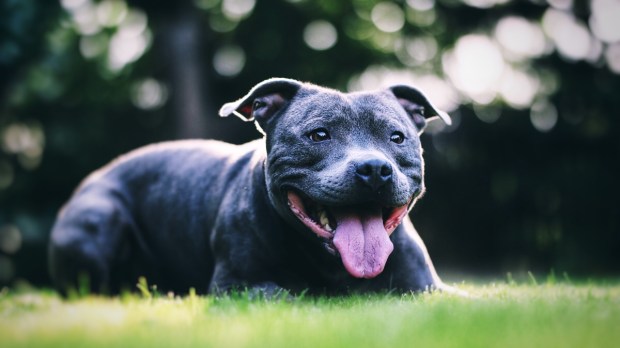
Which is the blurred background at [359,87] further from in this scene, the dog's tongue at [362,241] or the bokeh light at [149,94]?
the dog's tongue at [362,241]

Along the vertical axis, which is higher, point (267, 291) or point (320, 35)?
point (320, 35)

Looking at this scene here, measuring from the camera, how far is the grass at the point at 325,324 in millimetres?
3066

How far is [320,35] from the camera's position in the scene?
17078 millimetres

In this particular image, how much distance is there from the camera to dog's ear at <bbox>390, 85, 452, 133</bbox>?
18.6 feet

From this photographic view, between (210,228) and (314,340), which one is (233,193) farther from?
(314,340)

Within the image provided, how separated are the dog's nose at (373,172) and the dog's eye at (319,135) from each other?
1.67 ft

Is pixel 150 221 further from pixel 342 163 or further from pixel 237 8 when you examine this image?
pixel 237 8

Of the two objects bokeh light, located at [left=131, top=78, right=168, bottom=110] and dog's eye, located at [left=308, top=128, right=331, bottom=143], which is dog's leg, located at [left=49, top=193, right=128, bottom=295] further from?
bokeh light, located at [left=131, top=78, right=168, bottom=110]

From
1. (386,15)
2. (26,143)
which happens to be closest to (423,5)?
(386,15)

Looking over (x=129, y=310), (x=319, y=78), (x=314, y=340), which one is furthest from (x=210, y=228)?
(x=319, y=78)

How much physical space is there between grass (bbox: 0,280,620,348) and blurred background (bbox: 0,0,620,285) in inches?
329

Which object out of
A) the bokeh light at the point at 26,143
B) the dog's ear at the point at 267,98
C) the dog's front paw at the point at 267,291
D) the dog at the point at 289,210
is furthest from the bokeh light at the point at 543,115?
the bokeh light at the point at 26,143

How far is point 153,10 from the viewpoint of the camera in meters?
16.2

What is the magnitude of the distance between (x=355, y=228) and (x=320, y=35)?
12.8 m
